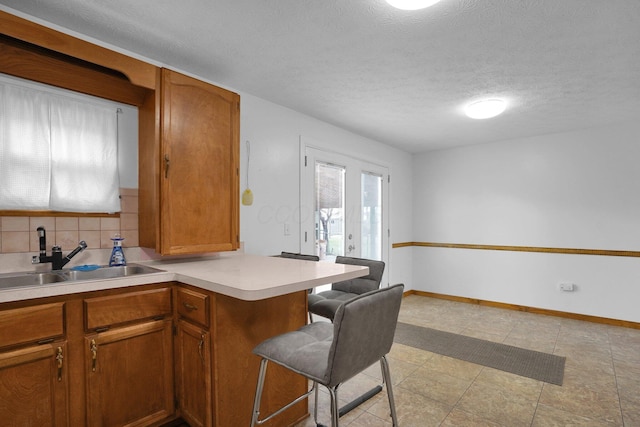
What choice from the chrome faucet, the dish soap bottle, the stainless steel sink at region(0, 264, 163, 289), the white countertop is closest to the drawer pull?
the white countertop

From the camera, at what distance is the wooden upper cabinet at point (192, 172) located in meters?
1.99

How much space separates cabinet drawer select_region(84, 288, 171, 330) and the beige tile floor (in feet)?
3.53

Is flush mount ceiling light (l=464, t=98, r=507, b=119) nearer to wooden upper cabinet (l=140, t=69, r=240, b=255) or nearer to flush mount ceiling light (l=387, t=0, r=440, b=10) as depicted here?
flush mount ceiling light (l=387, t=0, r=440, b=10)

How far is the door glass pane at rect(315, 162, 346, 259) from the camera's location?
11.6ft

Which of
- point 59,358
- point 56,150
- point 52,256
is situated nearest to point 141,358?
point 59,358

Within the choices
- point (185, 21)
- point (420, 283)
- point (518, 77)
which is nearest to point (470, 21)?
point (518, 77)

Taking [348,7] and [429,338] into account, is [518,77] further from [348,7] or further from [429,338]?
[429,338]

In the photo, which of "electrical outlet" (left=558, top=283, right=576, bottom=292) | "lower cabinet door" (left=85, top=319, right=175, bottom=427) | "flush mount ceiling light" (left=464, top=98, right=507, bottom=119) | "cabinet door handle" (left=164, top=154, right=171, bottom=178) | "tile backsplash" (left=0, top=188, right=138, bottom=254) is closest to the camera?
"lower cabinet door" (left=85, top=319, right=175, bottom=427)

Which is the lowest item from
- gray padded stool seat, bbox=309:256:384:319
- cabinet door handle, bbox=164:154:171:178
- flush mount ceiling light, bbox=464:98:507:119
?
gray padded stool seat, bbox=309:256:384:319

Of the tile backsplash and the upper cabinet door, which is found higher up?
the upper cabinet door

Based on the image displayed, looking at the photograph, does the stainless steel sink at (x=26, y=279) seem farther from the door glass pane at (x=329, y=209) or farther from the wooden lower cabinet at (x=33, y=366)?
the door glass pane at (x=329, y=209)

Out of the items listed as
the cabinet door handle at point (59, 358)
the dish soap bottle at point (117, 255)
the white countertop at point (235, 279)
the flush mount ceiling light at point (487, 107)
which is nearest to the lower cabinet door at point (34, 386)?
the cabinet door handle at point (59, 358)

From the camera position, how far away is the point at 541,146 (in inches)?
165

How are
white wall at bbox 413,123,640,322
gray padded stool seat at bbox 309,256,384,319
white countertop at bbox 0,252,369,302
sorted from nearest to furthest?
white countertop at bbox 0,252,369,302
gray padded stool seat at bbox 309,256,384,319
white wall at bbox 413,123,640,322
